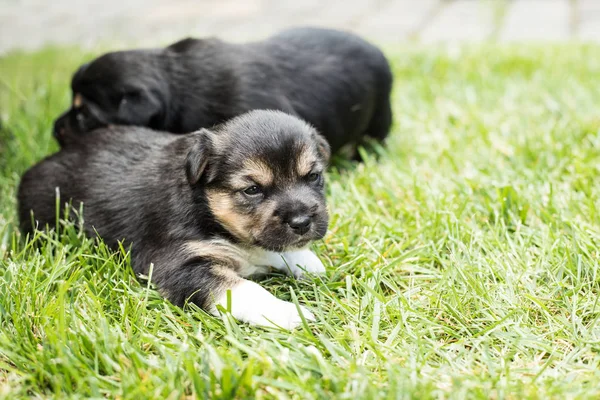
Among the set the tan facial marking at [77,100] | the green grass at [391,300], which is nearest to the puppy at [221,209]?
the green grass at [391,300]

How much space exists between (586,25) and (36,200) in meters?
8.48

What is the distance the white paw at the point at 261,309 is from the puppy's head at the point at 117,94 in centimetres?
180

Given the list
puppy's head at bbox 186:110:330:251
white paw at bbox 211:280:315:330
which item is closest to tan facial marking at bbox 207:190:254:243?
puppy's head at bbox 186:110:330:251

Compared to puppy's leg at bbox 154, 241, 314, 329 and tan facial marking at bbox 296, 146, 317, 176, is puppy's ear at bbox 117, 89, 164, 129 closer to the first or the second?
puppy's leg at bbox 154, 241, 314, 329

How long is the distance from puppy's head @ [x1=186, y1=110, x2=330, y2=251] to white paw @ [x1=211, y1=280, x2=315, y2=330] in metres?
0.28

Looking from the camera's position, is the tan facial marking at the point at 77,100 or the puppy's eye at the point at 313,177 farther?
the tan facial marking at the point at 77,100

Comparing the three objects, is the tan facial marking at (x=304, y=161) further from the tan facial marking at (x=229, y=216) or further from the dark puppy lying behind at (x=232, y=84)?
the dark puppy lying behind at (x=232, y=84)

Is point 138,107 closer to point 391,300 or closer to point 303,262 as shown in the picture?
point 303,262

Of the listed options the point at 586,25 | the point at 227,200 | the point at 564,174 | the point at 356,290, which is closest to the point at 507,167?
the point at 564,174

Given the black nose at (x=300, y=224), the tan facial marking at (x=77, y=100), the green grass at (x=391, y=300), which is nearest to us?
the green grass at (x=391, y=300)

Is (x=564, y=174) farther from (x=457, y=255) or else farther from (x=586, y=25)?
(x=586, y=25)

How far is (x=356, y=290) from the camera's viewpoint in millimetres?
3346

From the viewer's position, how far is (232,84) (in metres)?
4.62

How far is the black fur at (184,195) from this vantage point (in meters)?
3.19
